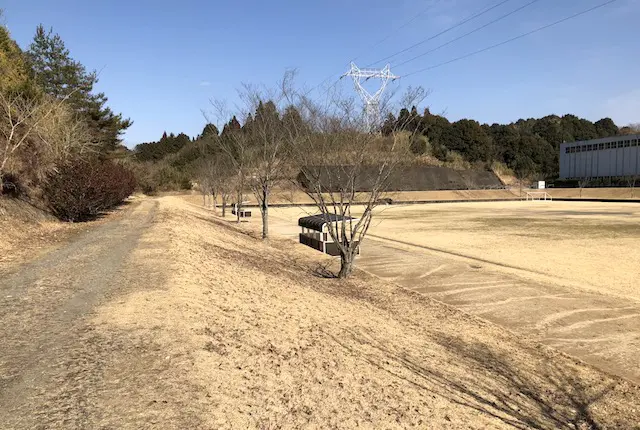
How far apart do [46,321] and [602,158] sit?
323 ft

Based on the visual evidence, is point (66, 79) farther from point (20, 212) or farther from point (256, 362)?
point (256, 362)

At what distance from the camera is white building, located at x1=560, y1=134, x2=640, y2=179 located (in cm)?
7869

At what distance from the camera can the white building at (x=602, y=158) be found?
78.7m

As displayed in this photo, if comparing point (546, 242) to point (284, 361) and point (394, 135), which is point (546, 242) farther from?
point (284, 361)

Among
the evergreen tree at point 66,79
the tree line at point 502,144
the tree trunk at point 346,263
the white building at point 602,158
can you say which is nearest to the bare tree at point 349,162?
the tree trunk at point 346,263

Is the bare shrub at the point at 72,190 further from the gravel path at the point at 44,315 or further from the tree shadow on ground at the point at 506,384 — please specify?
the tree shadow on ground at the point at 506,384

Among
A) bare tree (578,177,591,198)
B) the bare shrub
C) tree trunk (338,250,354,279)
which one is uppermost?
bare tree (578,177,591,198)

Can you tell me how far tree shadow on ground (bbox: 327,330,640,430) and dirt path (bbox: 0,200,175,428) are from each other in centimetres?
296

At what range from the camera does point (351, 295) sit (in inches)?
348

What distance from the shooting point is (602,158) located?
8475 centimetres

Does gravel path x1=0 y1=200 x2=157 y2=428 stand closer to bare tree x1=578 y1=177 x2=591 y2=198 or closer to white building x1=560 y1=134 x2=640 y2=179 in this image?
bare tree x1=578 y1=177 x2=591 y2=198

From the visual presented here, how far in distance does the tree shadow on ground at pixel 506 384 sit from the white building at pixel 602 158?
89.1 m

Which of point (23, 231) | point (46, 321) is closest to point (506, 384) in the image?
point (46, 321)

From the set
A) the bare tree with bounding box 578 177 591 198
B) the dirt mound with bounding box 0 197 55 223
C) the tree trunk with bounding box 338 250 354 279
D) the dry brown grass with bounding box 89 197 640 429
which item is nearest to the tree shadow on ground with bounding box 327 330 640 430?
the dry brown grass with bounding box 89 197 640 429
